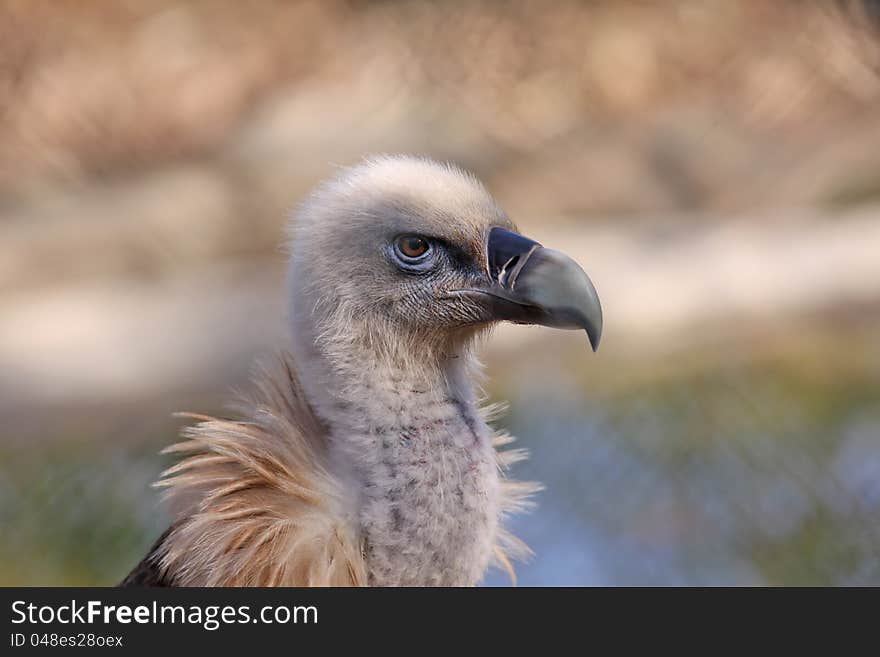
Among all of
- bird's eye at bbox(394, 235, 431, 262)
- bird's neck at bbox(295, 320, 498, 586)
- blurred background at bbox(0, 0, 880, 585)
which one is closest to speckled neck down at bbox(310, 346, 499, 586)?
bird's neck at bbox(295, 320, 498, 586)

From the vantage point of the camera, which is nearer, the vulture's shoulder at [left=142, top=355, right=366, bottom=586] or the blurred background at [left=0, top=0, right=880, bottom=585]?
the vulture's shoulder at [left=142, top=355, right=366, bottom=586]

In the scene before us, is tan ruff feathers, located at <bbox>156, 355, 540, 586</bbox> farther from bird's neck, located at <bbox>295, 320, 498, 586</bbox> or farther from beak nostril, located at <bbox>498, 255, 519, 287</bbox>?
beak nostril, located at <bbox>498, 255, 519, 287</bbox>

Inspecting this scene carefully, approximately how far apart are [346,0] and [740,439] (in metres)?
2.34

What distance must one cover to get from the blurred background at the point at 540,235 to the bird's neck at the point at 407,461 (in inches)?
65.9

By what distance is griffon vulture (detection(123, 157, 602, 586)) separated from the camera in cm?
135

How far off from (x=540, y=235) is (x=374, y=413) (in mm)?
2805

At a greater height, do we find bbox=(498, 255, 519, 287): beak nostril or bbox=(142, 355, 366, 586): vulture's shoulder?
bbox=(498, 255, 519, 287): beak nostril

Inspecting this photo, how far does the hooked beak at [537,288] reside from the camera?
135cm

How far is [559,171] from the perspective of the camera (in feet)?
14.2

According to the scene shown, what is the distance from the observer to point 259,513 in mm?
1388

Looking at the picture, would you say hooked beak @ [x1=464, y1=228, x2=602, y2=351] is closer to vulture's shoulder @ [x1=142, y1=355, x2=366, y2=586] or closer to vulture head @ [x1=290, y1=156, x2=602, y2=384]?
vulture head @ [x1=290, y1=156, x2=602, y2=384]

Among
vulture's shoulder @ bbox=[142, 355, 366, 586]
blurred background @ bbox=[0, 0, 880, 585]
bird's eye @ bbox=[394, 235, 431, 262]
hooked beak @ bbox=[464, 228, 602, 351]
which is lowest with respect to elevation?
vulture's shoulder @ bbox=[142, 355, 366, 586]

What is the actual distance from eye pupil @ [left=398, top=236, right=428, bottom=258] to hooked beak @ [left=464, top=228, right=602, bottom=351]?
0.08m

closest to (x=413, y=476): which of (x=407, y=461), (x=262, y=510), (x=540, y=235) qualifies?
(x=407, y=461)
